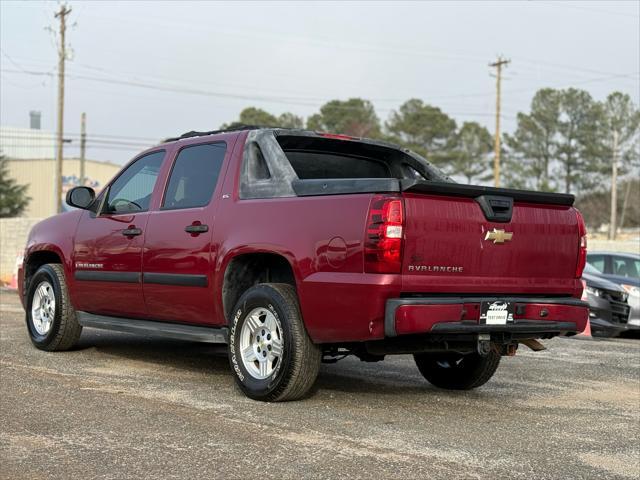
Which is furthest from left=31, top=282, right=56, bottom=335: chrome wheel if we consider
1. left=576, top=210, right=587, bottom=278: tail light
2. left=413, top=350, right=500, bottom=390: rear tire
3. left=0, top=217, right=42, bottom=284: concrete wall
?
left=0, top=217, right=42, bottom=284: concrete wall

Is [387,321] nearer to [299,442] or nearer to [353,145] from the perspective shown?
[299,442]

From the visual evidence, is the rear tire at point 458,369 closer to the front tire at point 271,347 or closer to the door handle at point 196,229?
the front tire at point 271,347

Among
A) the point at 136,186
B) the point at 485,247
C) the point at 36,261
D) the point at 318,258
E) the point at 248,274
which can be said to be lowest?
the point at 36,261

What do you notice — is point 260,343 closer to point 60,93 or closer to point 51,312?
point 51,312

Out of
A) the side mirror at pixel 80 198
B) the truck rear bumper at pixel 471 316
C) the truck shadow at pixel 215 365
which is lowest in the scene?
the truck shadow at pixel 215 365

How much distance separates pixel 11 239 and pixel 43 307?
725 inches

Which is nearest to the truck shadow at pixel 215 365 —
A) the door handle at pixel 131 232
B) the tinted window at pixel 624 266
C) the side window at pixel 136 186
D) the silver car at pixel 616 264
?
the door handle at pixel 131 232

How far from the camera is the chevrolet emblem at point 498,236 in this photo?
5980mm

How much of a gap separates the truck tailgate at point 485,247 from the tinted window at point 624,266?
8.73 meters

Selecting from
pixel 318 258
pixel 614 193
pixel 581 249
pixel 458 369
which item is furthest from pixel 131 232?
pixel 614 193

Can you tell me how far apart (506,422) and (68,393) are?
2978mm

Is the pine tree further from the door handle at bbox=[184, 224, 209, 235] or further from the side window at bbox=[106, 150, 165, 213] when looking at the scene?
the door handle at bbox=[184, 224, 209, 235]

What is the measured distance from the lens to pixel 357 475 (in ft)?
14.6

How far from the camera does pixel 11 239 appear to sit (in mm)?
26016
